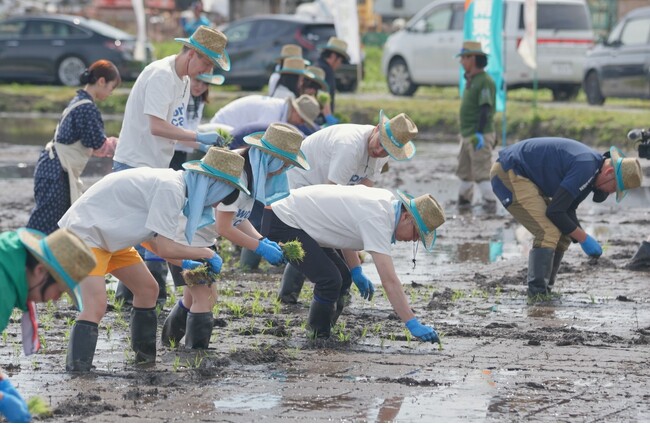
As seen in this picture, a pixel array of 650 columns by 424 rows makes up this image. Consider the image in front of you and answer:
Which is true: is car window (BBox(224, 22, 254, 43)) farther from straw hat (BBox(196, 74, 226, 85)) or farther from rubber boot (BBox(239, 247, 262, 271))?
straw hat (BBox(196, 74, 226, 85))

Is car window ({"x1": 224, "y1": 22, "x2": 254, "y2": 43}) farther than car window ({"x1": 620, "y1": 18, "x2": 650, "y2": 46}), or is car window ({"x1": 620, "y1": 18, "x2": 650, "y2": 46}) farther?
car window ({"x1": 224, "y1": 22, "x2": 254, "y2": 43})

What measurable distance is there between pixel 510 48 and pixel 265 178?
16532 mm

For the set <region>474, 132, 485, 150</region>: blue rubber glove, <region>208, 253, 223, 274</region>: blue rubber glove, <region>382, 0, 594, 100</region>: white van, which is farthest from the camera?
<region>382, 0, 594, 100</region>: white van

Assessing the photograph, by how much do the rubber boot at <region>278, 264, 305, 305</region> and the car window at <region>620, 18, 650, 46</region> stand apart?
1427 cm

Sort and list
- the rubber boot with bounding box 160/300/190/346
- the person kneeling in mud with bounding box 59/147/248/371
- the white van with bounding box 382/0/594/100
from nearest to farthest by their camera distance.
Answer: the person kneeling in mud with bounding box 59/147/248/371 → the rubber boot with bounding box 160/300/190/346 → the white van with bounding box 382/0/594/100

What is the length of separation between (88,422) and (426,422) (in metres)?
1.57

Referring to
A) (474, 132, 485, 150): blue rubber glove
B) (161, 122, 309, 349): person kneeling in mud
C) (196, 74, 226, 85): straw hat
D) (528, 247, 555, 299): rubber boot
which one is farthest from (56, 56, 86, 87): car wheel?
(161, 122, 309, 349): person kneeling in mud

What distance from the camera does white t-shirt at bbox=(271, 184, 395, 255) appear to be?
7684 millimetres

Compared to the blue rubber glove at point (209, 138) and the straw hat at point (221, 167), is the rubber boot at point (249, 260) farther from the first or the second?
the straw hat at point (221, 167)

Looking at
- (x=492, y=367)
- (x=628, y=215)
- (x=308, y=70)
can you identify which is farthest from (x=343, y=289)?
(x=628, y=215)

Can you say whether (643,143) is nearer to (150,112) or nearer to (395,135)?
(395,135)

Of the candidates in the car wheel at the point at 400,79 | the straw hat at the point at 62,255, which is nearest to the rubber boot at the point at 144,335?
the straw hat at the point at 62,255

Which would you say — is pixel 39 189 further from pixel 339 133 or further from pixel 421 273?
pixel 421 273

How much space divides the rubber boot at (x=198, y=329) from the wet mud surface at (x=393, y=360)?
7cm
